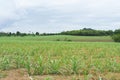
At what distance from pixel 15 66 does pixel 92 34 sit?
86.0 m

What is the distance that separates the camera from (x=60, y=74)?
874 cm

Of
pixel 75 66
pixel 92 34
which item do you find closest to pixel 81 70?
pixel 75 66

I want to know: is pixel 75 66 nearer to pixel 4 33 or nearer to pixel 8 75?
pixel 8 75

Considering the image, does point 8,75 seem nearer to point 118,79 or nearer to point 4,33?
point 118,79

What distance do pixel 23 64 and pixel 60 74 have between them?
1.53m

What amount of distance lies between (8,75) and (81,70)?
1.83 m

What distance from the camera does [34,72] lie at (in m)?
8.73

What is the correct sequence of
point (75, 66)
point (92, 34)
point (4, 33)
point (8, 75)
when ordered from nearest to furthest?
1. point (8, 75)
2. point (75, 66)
3. point (92, 34)
4. point (4, 33)

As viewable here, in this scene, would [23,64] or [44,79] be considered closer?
[44,79]

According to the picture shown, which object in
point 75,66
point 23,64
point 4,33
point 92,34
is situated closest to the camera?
point 75,66

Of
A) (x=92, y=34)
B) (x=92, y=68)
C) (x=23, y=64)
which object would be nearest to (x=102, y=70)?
(x=92, y=68)

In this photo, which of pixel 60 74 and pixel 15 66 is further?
pixel 15 66

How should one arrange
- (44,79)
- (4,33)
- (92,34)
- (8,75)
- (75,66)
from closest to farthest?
(44,79), (8,75), (75,66), (92,34), (4,33)

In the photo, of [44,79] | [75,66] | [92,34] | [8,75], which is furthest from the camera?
[92,34]
